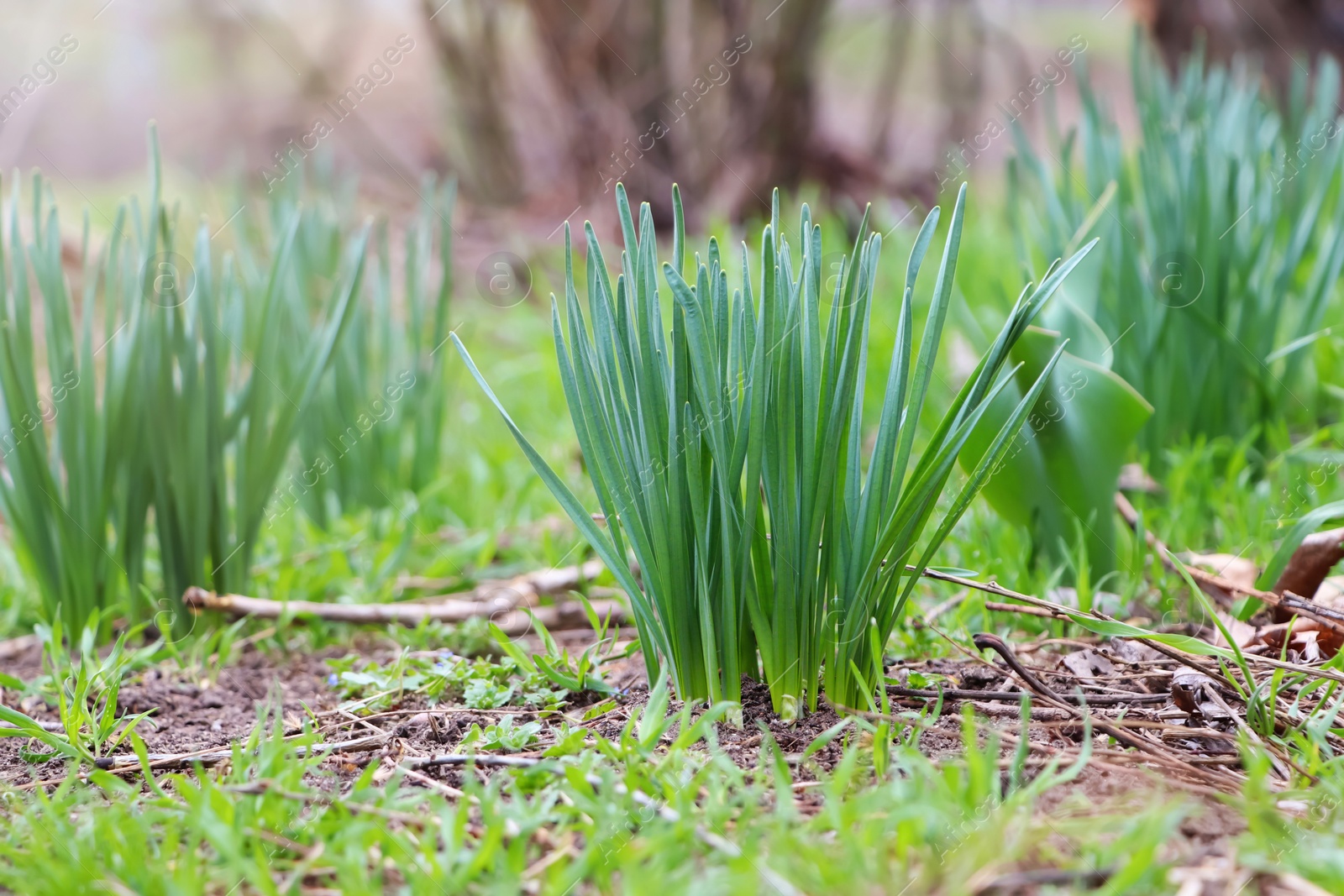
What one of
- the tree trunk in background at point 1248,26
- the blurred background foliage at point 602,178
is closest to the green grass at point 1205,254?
the blurred background foliage at point 602,178

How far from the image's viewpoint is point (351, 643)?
1782 millimetres

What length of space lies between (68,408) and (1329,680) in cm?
185

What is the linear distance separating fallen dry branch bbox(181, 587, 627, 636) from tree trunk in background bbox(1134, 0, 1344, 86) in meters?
4.18

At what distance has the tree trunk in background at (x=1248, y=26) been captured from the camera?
4.52 metres

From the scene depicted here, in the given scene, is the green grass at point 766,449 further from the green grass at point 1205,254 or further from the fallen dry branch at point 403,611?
the green grass at point 1205,254

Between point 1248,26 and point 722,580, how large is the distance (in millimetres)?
4775

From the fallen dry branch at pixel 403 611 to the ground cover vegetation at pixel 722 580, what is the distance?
0.01 meters

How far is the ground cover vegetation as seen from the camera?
896 millimetres

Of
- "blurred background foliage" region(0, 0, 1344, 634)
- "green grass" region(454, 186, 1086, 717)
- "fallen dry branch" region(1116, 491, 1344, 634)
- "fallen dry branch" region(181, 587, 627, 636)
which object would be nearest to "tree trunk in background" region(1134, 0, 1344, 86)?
"blurred background foliage" region(0, 0, 1344, 634)

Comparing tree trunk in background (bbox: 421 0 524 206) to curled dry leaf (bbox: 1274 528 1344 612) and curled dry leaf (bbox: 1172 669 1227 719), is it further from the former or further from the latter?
curled dry leaf (bbox: 1172 669 1227 719)

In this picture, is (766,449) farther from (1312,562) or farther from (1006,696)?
(1312,562)

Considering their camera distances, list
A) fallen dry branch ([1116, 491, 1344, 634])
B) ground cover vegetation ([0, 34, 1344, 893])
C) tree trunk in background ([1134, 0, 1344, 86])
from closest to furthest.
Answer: ground cover vegetation ([0, 34, 1344, 893]) → fallen dry branch ([1116, 491, 1344, 634]) → tree trunk in background ([1134, 0, 1344, 86])

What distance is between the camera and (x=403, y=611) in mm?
1743

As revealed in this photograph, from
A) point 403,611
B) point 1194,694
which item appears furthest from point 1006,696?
point 403,611
